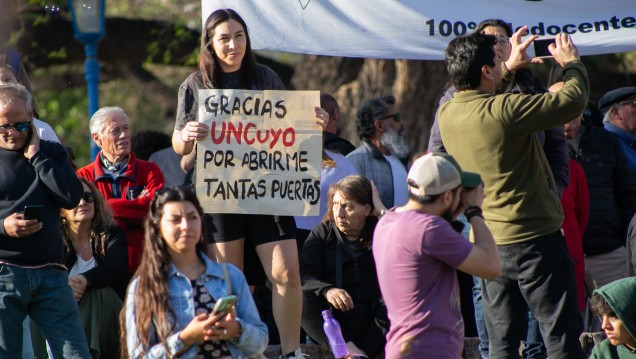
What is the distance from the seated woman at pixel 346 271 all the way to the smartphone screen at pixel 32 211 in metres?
2.03

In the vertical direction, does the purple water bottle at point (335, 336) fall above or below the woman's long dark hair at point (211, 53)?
below

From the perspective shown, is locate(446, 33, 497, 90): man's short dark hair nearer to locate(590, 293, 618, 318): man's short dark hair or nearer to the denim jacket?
locate(590, 293, 618, 318): man's short dark hair

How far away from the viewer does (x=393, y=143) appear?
898 cm

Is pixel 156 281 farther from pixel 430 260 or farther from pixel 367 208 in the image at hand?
pixel 367 208

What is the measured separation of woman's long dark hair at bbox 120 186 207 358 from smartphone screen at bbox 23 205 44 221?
102cm

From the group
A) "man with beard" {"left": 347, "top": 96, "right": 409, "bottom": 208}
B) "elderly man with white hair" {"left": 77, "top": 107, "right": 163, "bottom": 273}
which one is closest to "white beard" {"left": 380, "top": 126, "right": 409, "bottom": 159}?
"man with beard" {"left": 347, "top": 96, "right": 409, "bottom": 208}

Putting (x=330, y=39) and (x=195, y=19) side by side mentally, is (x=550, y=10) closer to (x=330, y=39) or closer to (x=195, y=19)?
(x=330, y=39)

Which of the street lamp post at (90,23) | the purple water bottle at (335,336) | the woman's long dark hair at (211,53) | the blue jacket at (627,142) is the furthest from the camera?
the street lamp post at (90,23)

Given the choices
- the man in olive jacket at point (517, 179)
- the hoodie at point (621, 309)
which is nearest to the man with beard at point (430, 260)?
the man in olive jacket at point (517, 179)

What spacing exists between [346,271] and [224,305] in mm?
2734

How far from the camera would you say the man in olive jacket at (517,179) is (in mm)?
5824

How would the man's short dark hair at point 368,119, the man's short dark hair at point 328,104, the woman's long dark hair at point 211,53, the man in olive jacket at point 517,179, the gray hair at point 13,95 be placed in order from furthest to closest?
the man's short dark hair at point 328,104
the man's short dark hair at point 368,119
the woman's long dark hair at point 211,53
the gray hair at point 13,95
the man in olive jacket at point 517,179

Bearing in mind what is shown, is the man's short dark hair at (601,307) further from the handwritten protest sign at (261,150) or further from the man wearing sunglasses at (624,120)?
the man wearing sunglasses at (624,120)

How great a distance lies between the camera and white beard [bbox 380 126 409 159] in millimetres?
8961
